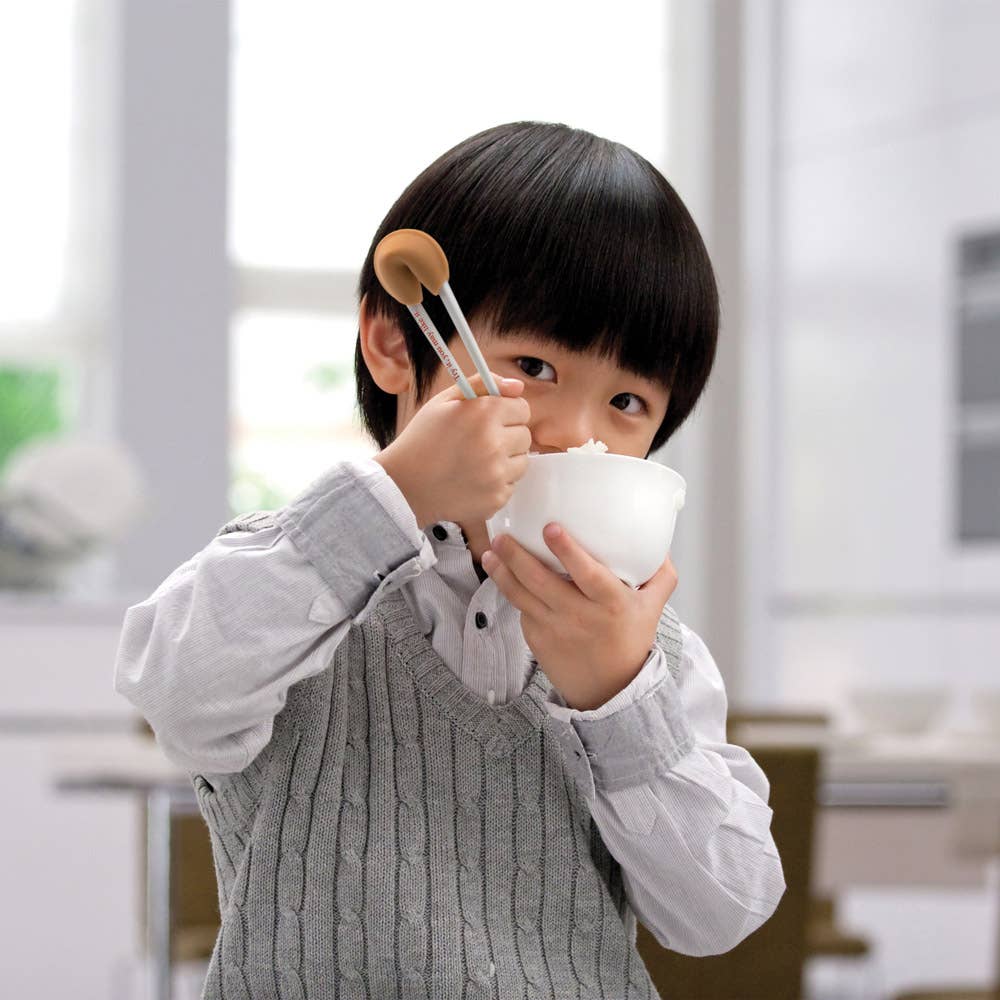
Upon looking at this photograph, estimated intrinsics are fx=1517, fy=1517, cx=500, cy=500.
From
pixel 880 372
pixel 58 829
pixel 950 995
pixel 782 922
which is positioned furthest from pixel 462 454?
pixel 880 372

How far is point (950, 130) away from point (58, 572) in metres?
2.75

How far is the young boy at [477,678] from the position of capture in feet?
2.76

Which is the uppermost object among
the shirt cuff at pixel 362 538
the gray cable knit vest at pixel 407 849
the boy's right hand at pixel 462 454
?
the boy's right hand at pixel 462 454

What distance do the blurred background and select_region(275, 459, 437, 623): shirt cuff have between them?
3068 millimetres

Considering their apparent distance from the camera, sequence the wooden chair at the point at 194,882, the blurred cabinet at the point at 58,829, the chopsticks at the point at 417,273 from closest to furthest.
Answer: the chopsticks at the point at 417,273 → the wooden chair at the point at 194,882 → the blurred cabinet at the point at 58,829

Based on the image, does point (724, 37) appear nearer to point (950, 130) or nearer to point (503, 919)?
point (950, 130)

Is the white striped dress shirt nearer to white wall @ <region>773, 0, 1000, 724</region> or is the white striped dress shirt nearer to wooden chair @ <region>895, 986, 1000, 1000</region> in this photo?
wooden chair @ <region>895, 986, 1000, 1000</region>

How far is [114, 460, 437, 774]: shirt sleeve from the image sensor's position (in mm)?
833

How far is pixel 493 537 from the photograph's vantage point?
91 cm

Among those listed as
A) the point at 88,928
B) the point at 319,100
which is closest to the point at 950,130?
the point at 319,100

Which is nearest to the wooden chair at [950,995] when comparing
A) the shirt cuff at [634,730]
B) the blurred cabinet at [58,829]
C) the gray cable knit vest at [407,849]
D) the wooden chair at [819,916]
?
the wooden chair at [819,916]

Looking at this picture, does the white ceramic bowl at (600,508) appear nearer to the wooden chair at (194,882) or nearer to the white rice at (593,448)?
the white rice at (593,448)

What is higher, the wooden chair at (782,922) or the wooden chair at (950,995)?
the wooden chair at (782,922)

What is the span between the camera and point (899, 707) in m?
2.72
